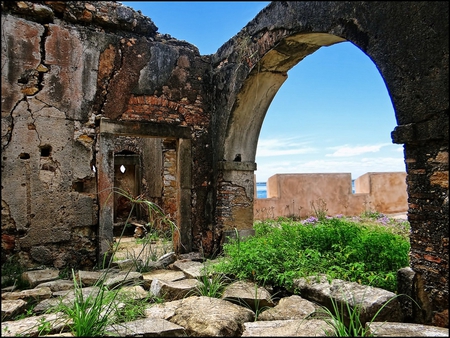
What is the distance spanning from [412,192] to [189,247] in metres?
3.60

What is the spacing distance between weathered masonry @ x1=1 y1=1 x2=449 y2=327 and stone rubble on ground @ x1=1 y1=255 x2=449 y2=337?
48cm

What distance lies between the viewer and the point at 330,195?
33.4 feet

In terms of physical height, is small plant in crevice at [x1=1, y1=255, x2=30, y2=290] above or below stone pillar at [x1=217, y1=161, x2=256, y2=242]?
below

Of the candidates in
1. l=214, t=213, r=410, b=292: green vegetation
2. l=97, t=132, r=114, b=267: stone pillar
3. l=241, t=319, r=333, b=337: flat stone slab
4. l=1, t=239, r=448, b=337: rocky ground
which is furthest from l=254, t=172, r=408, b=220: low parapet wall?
l=241, t=319, r=333, b=337: flat stone slab

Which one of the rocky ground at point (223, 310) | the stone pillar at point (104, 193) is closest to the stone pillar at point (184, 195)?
the stone pillar at point (104, 193)

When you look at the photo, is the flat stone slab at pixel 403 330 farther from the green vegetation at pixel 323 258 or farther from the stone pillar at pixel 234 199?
the stone pillar at pixel 234 199

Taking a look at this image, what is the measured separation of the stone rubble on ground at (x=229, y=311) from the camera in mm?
2463

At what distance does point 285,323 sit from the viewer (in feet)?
8.70

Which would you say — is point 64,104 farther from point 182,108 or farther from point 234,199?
point 234,199

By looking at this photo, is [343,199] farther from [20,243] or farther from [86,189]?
[20,243]

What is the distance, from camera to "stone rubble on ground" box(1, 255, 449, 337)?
2463 millimetres

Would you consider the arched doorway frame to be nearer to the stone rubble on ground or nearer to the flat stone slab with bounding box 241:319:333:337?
the stone rubble on ground

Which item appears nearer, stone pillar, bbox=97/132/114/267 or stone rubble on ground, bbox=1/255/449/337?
stone rubble on ground, bbox=1/255/449/337

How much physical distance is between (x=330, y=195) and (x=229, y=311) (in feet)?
26.1
